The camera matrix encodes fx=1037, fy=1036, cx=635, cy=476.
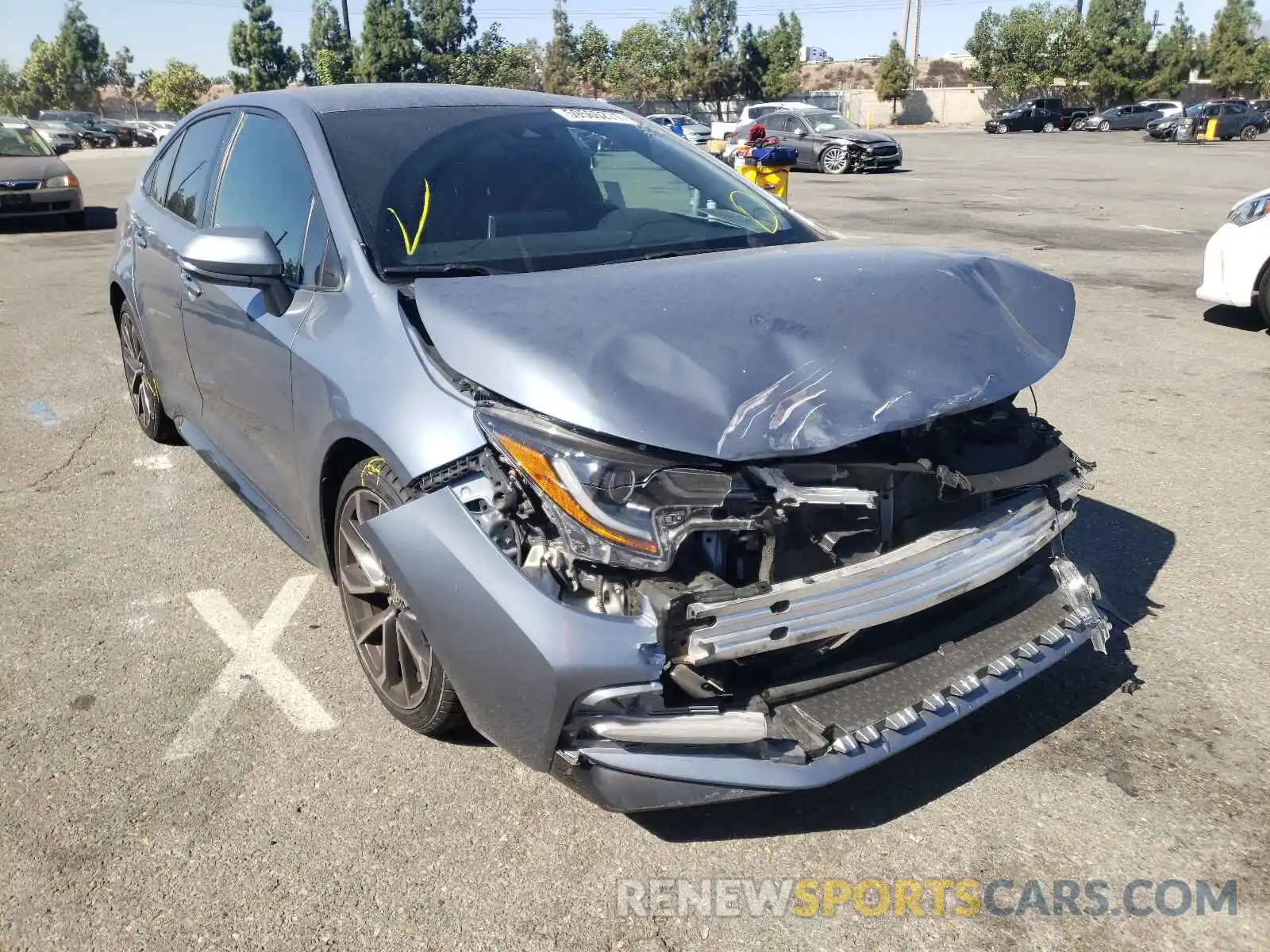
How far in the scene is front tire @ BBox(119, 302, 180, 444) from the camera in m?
5.23

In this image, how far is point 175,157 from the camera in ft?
15.9

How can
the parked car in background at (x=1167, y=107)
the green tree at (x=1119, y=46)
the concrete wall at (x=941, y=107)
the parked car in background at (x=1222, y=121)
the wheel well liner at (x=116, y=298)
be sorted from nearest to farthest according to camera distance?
the wheel well liner at (x=116, y=298)
the parked car in background at (x=1222, y=121)
the parked car in background at (x=1167, y=107)
the green tree at (x=1119, y=46)
the concrete wall at (x=941, y=107)

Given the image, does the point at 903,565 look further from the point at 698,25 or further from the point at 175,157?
the point at 698,25

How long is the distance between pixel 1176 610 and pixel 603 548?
2.45m

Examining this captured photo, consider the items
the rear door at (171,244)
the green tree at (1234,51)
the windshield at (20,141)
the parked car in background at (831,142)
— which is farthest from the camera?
the green tree at (1234,51)

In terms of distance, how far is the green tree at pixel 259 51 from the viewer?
2689 inches

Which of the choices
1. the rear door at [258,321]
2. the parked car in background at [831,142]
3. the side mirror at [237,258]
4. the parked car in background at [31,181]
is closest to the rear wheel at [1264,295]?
the rear door at [258,321]

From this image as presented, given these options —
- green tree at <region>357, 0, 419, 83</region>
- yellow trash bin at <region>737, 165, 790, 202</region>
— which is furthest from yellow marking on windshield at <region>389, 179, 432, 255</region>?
green tree at <region>357, 0, 419, 83</region>

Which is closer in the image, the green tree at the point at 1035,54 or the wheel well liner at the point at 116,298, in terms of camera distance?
the wheel well liner at the point at 116,298

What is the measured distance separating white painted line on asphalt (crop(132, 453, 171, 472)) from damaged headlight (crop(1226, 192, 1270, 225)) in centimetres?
737

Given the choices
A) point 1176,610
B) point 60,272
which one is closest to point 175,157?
point 1176,610

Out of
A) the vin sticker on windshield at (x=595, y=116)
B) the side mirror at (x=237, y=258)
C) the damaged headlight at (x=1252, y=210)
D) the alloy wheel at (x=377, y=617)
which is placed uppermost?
the vin sticker on windshield at (x=595, y=116)

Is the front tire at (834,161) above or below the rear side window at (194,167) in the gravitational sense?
below

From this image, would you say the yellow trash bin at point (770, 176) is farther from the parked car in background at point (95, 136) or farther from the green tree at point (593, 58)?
the green tree at point (593, 58)
